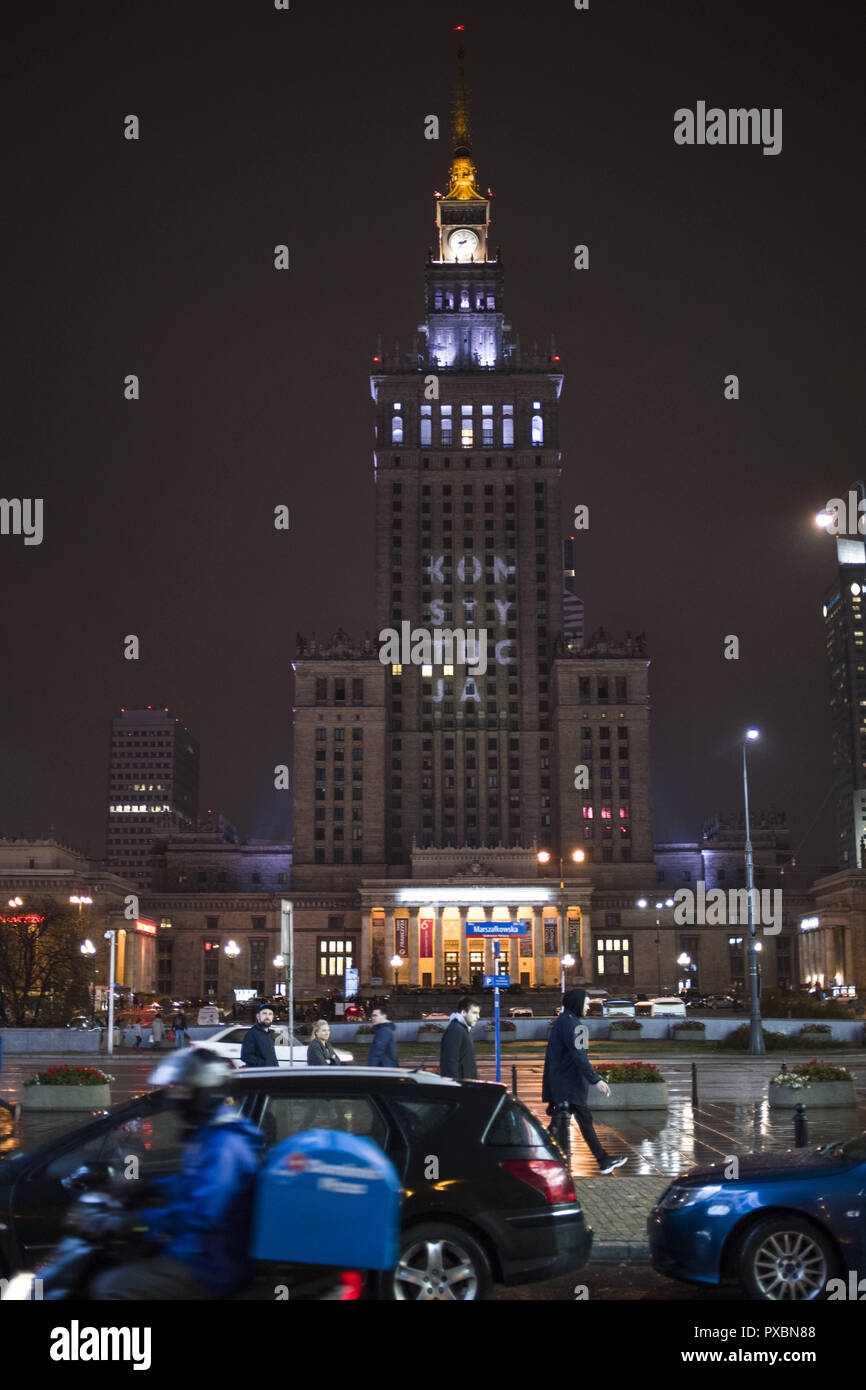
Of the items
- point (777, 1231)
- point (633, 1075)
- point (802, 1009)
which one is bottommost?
point (802, 1009)

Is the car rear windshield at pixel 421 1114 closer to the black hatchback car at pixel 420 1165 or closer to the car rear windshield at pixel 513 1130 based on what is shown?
the black hatchback car at pixel 420 1165

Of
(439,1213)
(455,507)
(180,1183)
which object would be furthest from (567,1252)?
(455,507)

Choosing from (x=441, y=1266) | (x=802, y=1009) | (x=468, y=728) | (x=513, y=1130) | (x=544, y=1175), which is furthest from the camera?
(x=468, y=728)

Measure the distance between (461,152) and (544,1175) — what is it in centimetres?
16530

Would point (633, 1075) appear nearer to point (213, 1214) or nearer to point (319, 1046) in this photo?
point (319, 1046)

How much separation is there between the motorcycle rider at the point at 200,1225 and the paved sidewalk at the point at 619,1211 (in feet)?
20.8

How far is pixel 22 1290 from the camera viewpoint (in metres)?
7.57

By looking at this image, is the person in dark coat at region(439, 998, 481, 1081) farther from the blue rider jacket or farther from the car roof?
the blue rider jacket

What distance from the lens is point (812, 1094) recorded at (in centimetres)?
2627

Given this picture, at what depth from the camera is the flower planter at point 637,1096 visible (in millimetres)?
26453

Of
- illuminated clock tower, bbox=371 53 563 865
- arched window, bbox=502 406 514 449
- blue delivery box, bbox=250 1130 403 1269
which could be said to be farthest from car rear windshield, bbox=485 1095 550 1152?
arched window, bbox=502 406 514 449

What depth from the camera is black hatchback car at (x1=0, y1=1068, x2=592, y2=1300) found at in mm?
9664

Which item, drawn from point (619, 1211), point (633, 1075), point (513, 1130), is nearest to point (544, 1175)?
point (513, 1130)
